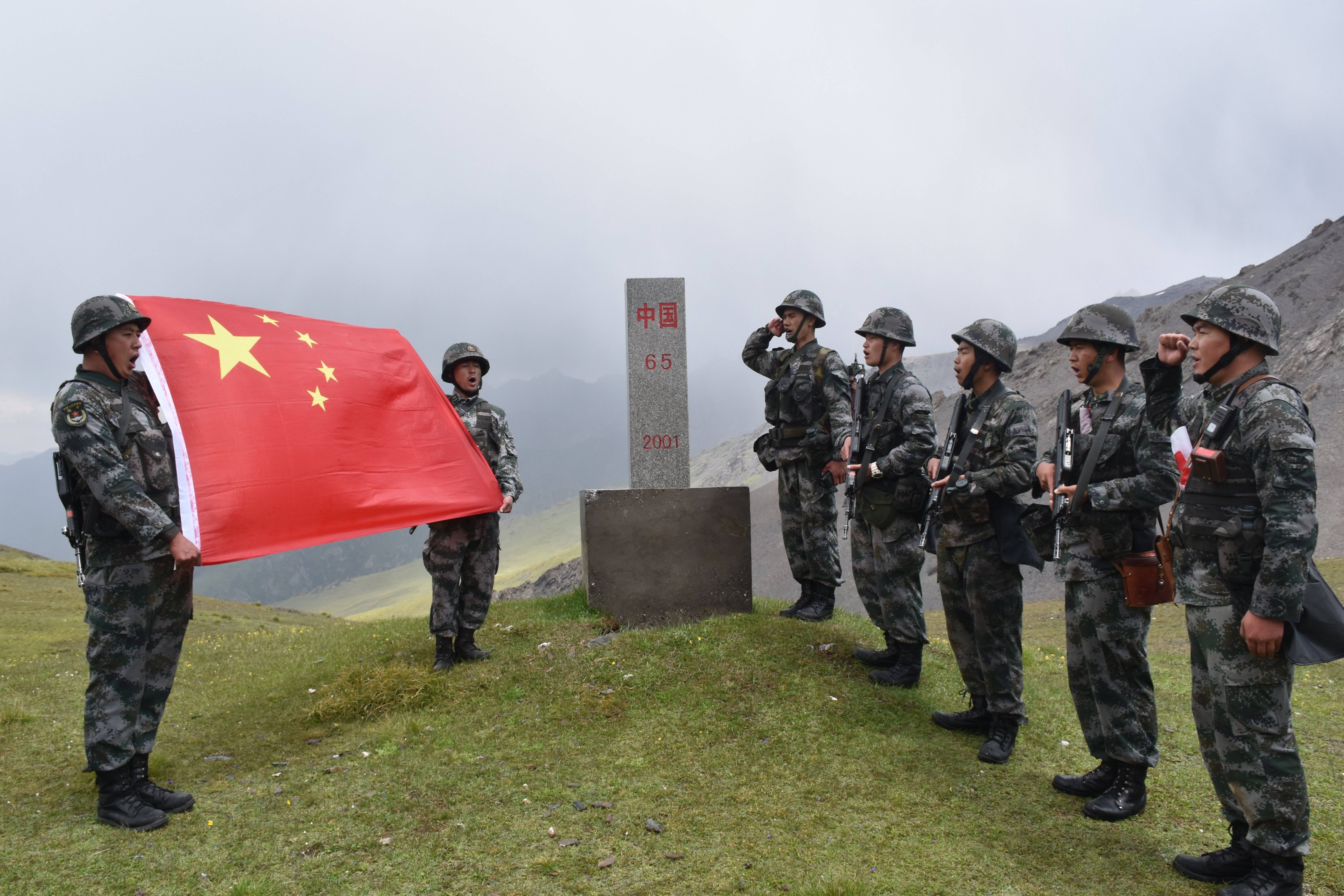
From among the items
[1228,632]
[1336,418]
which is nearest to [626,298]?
[1228,632]

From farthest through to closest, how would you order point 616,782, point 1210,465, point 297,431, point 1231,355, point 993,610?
point 297,431
point 993,610
point 616,782
point 1231,355
point 1210,465

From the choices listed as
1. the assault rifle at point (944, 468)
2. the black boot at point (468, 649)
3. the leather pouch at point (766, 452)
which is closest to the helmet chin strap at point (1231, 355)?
the assault rifle at point (944, 468)

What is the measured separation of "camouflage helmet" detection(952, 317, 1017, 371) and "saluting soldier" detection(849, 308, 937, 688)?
691mm

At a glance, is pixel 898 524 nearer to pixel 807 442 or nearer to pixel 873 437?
pixel 873 437

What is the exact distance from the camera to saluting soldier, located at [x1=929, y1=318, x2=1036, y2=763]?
5.54 m

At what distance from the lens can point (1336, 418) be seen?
47000 millimetres

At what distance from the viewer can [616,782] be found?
17.6 feet

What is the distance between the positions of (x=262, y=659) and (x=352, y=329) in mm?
4681

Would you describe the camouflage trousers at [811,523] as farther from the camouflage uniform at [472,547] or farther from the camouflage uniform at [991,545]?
the camouflage uniform at [472,547]

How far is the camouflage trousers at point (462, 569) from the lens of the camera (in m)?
7.45

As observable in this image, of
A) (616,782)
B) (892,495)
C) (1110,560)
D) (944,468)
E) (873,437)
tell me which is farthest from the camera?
(873,437)

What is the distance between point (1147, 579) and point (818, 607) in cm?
409

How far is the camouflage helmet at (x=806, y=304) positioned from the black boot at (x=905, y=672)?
134 inches

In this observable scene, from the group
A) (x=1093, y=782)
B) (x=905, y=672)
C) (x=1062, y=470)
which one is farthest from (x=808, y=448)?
(x=1093, y=782)
